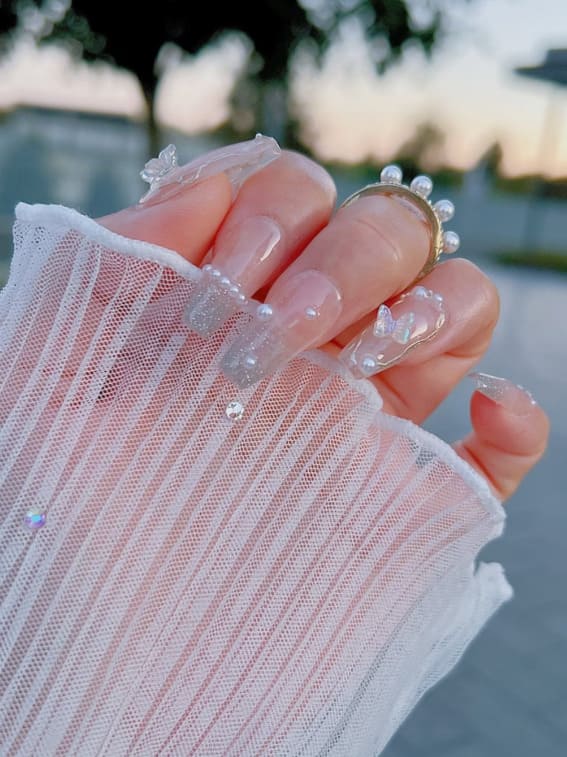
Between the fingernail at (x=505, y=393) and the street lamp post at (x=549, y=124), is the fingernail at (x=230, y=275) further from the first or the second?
the street lamp post at (x=549, y=124)

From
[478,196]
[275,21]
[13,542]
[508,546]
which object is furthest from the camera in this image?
[478,196]

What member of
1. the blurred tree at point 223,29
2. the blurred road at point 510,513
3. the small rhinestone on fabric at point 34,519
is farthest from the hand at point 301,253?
the blurred tree at point 223,29

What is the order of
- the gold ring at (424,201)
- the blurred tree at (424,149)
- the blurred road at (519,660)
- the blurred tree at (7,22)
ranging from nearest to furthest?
the gold ring at (424,201), the blurred road at (519,660), the blurred tree at (7,22), the blurred tree at (424,149)

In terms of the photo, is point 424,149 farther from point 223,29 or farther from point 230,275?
point 230,275

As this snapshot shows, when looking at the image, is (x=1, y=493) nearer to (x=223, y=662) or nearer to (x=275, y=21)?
(x=223, y=662)

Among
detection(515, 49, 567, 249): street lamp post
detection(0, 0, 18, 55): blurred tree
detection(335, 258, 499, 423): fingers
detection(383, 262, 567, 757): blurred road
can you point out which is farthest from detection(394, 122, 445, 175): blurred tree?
detection(335, 258, 499, 423): fingers

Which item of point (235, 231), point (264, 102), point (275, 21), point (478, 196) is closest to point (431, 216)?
point (235, 231)

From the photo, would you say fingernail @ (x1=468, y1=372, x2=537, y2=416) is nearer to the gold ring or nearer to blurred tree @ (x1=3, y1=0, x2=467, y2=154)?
the gold ring
